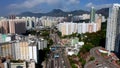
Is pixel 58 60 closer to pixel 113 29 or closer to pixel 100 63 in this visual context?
pixel 100 63

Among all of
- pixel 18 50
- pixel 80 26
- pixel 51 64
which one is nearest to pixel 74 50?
pixel 51 64

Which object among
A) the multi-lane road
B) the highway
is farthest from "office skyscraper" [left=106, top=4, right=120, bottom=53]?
the multi-lane road

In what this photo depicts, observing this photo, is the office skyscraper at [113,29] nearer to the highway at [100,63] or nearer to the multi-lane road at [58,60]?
the highway at [100,63]

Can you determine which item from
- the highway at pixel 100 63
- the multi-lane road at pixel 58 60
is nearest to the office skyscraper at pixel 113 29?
the highway at pixel 100 63

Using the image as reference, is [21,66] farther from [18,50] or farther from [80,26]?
[80,26]

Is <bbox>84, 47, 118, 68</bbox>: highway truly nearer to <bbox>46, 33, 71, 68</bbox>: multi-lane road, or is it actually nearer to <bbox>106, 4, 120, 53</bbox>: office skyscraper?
<bbox>46, 33, 71, 68</bbox>: multi-lane road

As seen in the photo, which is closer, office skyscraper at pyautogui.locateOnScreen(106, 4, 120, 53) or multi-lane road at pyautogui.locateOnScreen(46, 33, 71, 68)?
multi-lane road at pyautogui.locateOnScreen(46, 33, 71, 68)

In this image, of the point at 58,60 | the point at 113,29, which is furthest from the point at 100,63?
the point at 113,29

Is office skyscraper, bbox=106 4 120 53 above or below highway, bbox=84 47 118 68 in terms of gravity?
above
